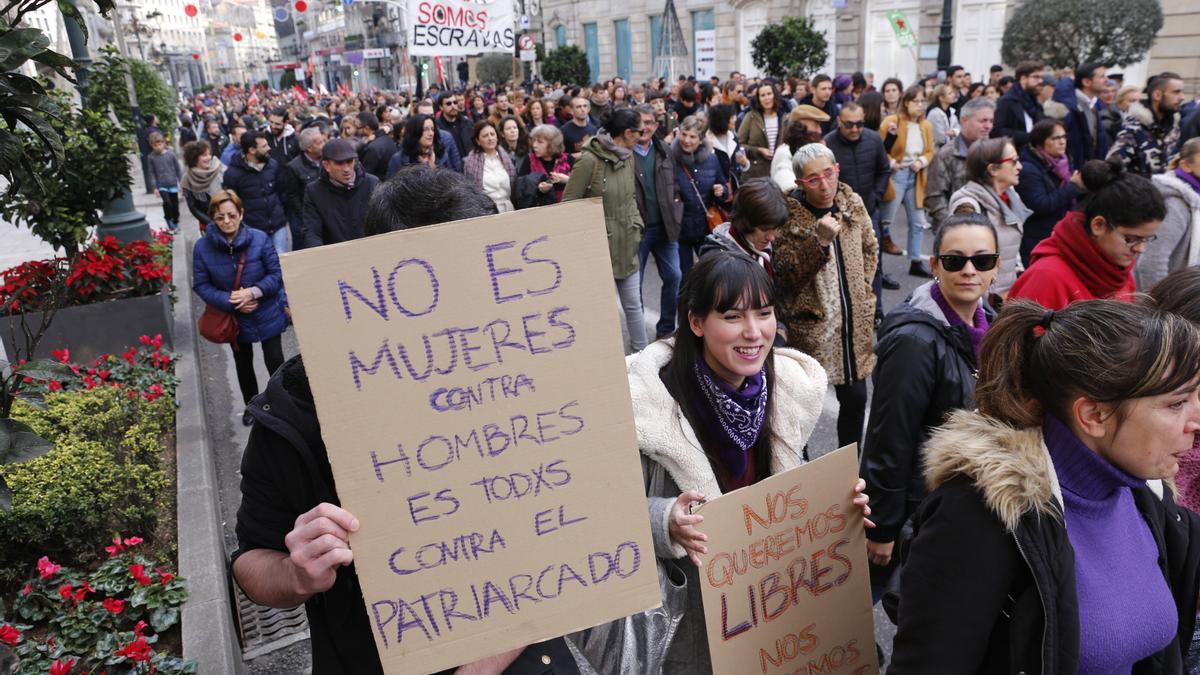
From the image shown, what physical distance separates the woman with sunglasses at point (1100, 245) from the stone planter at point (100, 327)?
6234 millimetres

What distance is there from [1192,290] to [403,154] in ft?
24.7

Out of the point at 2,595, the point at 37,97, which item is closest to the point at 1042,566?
the point at 37,97

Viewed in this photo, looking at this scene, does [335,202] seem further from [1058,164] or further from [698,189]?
[1058,164]

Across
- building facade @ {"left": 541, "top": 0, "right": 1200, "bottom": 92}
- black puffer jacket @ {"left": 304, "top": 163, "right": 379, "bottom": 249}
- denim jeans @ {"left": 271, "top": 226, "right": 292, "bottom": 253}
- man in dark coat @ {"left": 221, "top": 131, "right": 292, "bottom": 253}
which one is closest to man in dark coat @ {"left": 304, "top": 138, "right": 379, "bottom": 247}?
black puffer jacket @ {"left": 304, "top": 163, "right": 379, "bottom": 249}

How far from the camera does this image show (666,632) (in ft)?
7.49

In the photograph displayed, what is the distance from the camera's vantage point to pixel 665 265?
7.38 meters

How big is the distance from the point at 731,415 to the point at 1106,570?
3.18ft

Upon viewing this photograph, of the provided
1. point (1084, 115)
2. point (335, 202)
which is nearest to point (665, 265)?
point (335, 202)

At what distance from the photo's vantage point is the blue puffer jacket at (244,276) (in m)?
5.69

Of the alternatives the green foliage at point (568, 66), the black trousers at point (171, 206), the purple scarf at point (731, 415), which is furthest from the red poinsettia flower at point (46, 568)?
the green foliage at point (568, 66)

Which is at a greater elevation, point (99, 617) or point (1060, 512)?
point (1060, 512)

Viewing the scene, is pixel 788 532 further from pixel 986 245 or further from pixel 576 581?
pixel 986 245

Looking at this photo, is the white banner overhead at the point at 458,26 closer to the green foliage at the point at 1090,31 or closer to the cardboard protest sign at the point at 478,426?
the cardboard protest sign at the point at 478,426

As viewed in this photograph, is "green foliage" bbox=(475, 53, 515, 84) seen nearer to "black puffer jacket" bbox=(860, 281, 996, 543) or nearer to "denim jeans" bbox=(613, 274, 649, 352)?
"denim jeans" bbox=(613, 274, 649, 352)
